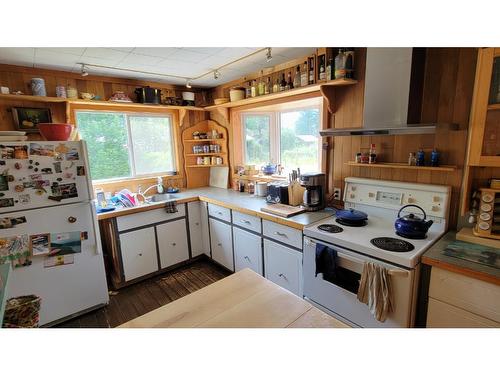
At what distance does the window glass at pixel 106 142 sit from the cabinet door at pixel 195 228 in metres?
0.91

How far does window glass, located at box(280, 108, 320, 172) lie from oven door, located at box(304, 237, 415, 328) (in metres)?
1.16

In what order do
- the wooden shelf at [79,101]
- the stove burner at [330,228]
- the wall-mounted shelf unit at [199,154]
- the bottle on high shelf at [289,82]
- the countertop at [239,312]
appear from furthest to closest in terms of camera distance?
the wall-mounted shelf unit at [199,154]
the bottle on high shelf at [289,82]
the wooden shelf at [79,101]
the stove burner at [330,228]
the countertop at [239,312]

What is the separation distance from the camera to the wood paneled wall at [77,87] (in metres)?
2.34

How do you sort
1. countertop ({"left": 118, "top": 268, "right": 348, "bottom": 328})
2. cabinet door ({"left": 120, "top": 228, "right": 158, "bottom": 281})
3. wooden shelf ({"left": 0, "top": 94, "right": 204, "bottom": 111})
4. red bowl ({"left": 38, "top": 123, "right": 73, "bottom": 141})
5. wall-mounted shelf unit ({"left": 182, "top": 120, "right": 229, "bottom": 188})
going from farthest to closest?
wall-mounted shelf unit ({"left": 182, "top": 120, "right": 229, "bottom": 188}), cabinet door ({"left": 120, "top": 228, "right": 158, "bottom": 281}), wooden shelf ({"left": 0, "top": 94, "right": 204, "bottom": 111}), red bowl ({"left": 38, "top": 123, "right": 73, "bottom": 141}), countertop ({"left": 118, "top": 268, "right": 348, "bottom": 328})

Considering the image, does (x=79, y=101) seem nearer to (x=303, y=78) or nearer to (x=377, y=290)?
(x=303, y=78)

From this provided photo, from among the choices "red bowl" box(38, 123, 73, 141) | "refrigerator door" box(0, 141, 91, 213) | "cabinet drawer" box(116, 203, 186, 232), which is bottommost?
"cabinet drawer" box(116, 203, 186, 232)

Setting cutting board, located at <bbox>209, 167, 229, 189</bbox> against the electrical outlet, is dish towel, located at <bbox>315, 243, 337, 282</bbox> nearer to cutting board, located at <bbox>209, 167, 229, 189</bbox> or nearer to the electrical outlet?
the electrical outlet

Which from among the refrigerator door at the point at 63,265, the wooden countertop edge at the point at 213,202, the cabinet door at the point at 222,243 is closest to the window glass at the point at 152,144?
the wooden countertop edge at the point at 213,202

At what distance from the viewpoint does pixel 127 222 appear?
8.34 ft

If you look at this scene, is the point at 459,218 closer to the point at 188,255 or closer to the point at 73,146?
the point at 188,255

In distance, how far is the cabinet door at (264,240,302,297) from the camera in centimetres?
200

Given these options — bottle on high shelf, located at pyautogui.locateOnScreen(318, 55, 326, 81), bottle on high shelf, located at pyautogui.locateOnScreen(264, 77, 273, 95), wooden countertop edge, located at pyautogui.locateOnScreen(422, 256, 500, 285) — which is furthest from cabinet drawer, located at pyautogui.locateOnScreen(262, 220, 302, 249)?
bottle on high shelf, located at pyautogui.locateOnScreen(264, 77, 273, 95)

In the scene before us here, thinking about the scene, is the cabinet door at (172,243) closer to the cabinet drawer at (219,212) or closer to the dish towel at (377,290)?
the cabinet drawer at (219,212)
